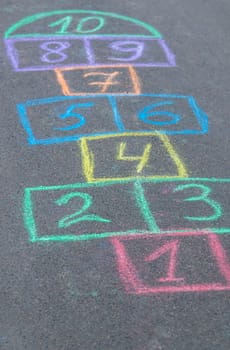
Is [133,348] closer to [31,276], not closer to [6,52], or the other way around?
[31,276]

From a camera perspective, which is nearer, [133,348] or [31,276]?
[133,348]

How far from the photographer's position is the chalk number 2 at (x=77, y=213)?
4512 millimetres

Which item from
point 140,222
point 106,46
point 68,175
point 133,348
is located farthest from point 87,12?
point 133,348

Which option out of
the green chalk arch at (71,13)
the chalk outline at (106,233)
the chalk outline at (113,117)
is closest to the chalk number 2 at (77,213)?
the chalk outline at (106,233)

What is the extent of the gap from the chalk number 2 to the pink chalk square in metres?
0.30

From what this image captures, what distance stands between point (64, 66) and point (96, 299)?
3.45 metres

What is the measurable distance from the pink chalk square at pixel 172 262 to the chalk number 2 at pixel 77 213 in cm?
30

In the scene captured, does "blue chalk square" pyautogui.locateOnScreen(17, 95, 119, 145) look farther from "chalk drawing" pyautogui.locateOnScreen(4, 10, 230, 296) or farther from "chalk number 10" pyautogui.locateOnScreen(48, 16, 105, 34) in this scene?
"chalk number 10" pyautogui.locateOnScreen(48, 16, 105, 34)

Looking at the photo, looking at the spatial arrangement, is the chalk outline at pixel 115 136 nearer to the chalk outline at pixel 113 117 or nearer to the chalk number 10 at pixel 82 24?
the chalk outline at pixel 113 117

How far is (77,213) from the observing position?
4.60 metres


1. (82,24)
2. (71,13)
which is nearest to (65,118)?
(82,24)

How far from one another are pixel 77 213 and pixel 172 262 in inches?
32.9

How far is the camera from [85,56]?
22.7 ft

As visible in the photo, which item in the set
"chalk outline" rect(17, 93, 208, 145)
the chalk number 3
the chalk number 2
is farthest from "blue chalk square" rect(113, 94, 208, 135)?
the chalk number 2
